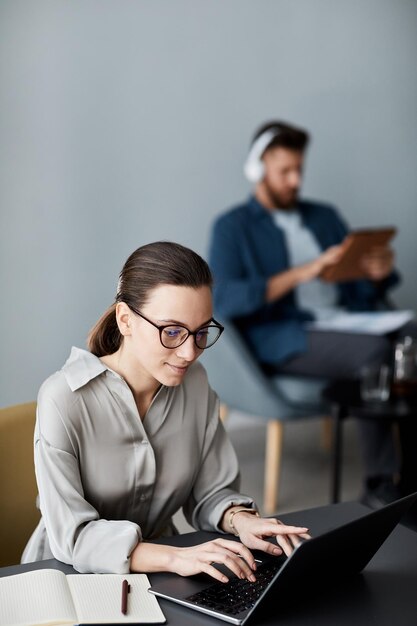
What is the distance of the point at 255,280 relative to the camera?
365 cm

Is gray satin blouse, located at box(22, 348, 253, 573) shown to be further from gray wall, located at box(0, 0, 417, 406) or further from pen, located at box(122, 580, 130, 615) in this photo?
gray wall, located at box(0, 0, 417, 406)

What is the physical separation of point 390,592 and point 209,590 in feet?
0.89

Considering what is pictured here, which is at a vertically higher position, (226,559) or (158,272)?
(158,272)

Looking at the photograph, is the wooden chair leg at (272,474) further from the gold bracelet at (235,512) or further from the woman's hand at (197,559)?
the woman's hand at (197,559)

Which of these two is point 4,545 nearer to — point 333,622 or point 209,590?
point 209,590

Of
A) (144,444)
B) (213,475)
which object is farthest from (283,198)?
(144,444)

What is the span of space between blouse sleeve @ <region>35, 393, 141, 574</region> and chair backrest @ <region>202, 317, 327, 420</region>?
2076 mm

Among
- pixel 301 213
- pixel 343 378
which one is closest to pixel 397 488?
pixel 343 378

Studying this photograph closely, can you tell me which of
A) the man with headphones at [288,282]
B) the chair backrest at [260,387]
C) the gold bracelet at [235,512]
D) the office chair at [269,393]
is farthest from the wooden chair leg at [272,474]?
the gold bracelet at [235,512]

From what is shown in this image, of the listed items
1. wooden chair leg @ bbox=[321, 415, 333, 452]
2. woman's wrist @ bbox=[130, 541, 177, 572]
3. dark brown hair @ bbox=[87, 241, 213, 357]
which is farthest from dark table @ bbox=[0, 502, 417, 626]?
wooden chair leg @ bbox=[321, 415, 333, 452]

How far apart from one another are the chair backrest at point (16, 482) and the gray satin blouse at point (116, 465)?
99mm

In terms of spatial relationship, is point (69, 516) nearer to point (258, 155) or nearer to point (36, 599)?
point (36, 599)

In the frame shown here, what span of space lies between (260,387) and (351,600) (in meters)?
2.24

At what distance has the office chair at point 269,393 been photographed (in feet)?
11.7
